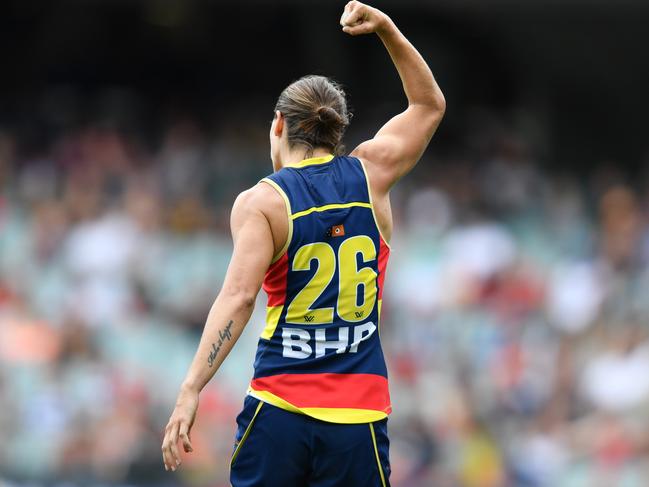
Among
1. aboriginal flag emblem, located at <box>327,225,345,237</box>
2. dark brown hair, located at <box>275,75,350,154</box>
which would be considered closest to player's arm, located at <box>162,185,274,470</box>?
aboriginal flag emblem, located at <box>327,225,345,237</box>

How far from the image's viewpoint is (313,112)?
447 cm

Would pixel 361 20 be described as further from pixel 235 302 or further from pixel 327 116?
pixel 235 302

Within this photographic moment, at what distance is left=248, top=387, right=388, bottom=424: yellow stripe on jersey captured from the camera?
4.33m

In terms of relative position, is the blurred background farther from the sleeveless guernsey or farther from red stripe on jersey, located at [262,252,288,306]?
red stripe on jersey, located at [262,252,288,306]

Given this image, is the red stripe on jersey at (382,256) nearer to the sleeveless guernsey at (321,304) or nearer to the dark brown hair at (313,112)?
the sleeveless guernsey at (321,304)

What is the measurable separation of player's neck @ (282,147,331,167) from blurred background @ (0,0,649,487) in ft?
17.2

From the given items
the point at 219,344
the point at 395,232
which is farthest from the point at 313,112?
the point at 395,232

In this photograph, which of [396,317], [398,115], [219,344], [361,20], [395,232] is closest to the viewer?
[219,344]

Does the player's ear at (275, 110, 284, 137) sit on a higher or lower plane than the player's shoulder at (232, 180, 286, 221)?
higher

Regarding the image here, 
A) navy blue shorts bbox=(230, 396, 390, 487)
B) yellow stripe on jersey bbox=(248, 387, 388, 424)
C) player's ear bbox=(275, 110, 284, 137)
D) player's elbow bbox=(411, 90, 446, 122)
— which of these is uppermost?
player's elbow bbox=(411, 90, 446, 122)

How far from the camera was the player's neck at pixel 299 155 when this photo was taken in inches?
178

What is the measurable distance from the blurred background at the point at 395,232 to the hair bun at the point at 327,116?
17.5 ft

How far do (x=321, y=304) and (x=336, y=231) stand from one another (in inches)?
11.4

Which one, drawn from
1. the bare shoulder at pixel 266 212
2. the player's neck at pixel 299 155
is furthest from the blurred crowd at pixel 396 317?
the bare shoulder at pixel 266 212
